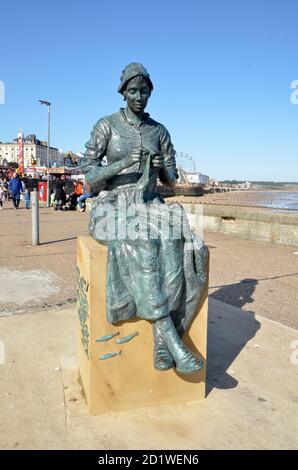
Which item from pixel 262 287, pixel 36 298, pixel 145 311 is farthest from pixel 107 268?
pixel 262 287

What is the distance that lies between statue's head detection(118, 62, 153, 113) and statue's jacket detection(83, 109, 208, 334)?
1.58ft

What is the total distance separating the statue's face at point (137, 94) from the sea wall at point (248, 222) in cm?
733

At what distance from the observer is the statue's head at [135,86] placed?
9.67ft

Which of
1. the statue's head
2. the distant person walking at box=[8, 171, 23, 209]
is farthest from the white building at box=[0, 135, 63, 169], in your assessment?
the statue's head

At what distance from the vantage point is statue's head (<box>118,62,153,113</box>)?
2947 mm

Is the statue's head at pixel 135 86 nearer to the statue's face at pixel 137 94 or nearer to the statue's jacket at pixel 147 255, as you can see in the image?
the statue's face at pixel 137 94

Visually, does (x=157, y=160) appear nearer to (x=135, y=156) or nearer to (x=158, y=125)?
(x=135, y=156)

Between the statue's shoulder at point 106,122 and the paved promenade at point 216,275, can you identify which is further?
the paved promenade at point 216,275

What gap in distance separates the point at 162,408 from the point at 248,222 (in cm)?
857

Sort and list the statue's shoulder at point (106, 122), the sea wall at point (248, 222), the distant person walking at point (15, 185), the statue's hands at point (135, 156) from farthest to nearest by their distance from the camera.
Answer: the distant person walking at point (15, 185) → the sea wall at point (248, 222) → the statue's shoulder at point (106, 122) → the statue's hands at point (135, 156)

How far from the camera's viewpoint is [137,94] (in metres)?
3.02

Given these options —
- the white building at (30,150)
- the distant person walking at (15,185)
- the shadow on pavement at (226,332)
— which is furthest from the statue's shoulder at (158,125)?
the white building at (30,150)

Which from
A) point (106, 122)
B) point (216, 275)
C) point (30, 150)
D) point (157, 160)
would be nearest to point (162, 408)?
point (157, 160)

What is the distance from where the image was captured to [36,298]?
5180mm
